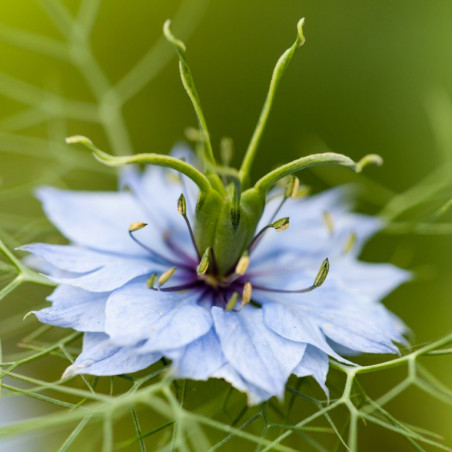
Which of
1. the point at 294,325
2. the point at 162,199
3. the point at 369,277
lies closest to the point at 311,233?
the point at 369,277

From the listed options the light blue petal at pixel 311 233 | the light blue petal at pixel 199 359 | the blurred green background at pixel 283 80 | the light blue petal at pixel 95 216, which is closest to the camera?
the light blue petal at pixel 199 359

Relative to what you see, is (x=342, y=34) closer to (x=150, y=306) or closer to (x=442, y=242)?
(x=442, y=242)

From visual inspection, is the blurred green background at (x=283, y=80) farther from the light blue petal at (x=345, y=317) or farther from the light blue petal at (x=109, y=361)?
the light blue petal at (x=109, y=361)

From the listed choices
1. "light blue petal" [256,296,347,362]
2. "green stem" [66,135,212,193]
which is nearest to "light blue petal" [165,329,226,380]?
"light blue petal" [256,296,347,362]

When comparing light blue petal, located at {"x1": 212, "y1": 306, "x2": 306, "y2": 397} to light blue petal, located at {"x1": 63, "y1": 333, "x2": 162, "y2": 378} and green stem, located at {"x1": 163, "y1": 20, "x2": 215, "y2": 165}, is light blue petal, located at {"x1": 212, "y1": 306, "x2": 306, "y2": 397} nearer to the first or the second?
light blue petal, located at {"x1": 63, "y1": 333, "x2": 162, "y2": 378}

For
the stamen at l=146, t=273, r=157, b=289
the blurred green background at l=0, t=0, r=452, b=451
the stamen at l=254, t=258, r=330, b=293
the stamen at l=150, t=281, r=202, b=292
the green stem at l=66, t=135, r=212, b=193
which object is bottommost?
the stamen at l=254, t=258, r=330, b=293

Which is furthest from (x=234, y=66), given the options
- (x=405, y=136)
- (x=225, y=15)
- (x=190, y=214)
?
(x=190, y=214)

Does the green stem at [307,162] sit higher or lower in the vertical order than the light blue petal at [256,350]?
higher

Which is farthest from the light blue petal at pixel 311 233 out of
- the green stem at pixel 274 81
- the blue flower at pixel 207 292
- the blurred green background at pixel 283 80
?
the blurred green background at pixel 283 80
